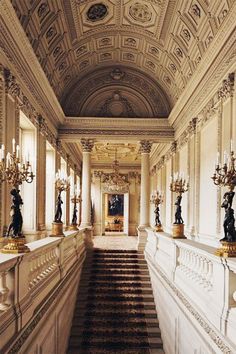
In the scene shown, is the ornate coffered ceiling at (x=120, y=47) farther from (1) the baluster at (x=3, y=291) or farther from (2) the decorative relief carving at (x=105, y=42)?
(1) the baluster at (x=3, y=291)

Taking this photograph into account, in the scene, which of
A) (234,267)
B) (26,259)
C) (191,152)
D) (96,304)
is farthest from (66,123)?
→ (234,267)

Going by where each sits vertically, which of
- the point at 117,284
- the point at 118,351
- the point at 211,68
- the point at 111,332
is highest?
the point at 211,68

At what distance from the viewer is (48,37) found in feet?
32.0

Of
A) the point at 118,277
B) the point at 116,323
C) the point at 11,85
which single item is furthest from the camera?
the point at 118,277

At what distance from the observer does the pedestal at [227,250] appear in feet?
13.3

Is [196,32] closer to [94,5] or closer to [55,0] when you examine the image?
[94,5]

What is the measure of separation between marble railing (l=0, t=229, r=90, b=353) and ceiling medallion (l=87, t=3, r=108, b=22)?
7141mm

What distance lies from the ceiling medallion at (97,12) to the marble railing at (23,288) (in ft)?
23.4

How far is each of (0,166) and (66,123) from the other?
916 centimetres

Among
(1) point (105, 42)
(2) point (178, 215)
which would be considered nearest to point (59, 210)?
(2) point (178, 215)

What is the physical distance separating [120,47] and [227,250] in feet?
33.6

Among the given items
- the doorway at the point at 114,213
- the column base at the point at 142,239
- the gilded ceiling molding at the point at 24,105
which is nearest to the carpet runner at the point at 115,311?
the column base at the point at 142,239

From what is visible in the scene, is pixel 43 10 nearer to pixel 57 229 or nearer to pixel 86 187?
pixel 57 229

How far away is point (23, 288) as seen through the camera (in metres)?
4.20
